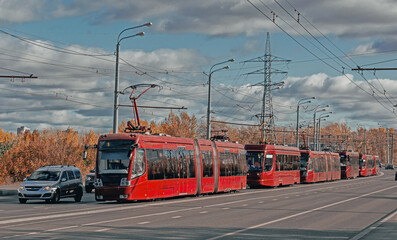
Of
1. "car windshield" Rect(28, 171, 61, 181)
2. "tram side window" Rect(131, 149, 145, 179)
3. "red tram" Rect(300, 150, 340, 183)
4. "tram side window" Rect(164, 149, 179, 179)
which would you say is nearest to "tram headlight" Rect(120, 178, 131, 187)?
"tram side window" Rect(131, 149, 145, 179)

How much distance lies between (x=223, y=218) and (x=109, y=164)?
340 inches

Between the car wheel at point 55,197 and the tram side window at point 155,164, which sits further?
the tram side window at point 155,164

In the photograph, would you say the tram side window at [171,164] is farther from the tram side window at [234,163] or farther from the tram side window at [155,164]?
the tram side window at [234,163]

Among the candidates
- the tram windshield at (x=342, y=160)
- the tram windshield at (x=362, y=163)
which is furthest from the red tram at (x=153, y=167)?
the tram windshield at (x=362, y=163)

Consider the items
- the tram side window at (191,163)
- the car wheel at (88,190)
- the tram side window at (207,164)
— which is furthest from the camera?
the car wheel at (88,190)

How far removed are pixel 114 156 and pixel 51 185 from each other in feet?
9.55

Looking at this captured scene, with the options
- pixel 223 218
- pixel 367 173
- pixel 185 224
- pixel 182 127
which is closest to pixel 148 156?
pixel 223 218

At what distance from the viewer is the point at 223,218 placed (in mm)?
19422

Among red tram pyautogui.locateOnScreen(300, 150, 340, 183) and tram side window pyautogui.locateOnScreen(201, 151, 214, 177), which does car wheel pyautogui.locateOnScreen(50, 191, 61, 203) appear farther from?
red tram pyautogui.locateOnScreen(300, 150, 340, 183)

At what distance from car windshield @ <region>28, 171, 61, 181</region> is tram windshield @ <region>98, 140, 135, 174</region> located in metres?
2.18

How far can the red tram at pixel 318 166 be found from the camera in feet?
187

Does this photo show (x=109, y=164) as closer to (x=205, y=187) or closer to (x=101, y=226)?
(x=205, y=187)

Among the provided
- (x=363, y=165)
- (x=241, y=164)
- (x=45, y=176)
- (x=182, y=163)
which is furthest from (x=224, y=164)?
(x=363, y=165)

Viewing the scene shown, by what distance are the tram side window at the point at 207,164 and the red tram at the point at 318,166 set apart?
24.2m
